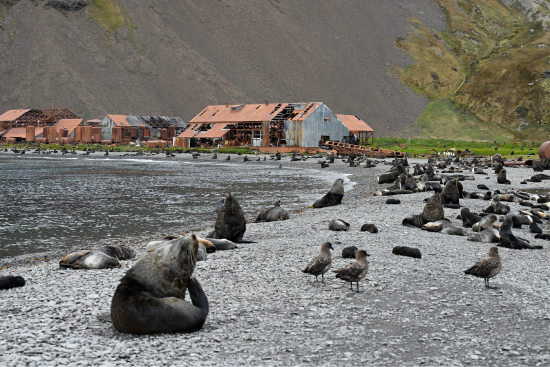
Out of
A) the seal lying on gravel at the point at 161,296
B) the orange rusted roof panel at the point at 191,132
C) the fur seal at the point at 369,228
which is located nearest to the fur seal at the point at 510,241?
the fur seal at the point at 369,228

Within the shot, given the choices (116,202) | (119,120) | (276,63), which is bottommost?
(116,202)

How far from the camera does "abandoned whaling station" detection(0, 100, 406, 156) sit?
76.7m

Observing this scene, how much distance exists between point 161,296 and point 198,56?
140 metres

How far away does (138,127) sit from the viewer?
106 metres

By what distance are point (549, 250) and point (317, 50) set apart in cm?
13869

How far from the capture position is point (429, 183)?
27547 mm

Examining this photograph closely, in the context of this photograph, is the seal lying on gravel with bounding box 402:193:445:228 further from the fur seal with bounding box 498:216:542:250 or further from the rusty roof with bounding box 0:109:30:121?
the rusty roof with bounding box 0:109:30:121

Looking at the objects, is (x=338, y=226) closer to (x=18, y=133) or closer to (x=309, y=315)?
(x=309, y=315)

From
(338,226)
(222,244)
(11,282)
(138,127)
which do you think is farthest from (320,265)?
(138,127)

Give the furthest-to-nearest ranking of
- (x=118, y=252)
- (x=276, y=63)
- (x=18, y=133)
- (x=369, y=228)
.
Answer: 1. (x=276, y=63)
2. (x=18, y=133)
3. (x=369, y=228)
4. (x=118, y=252)

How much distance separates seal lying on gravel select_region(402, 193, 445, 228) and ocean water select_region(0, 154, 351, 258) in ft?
23.8

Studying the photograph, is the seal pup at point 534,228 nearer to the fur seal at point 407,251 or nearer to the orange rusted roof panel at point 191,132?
the fur seal at point 407,251

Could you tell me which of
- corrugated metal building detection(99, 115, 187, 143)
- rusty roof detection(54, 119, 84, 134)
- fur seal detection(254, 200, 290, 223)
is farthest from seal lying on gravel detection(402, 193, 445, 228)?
rusty roof detection(54, 119, 84, 134)

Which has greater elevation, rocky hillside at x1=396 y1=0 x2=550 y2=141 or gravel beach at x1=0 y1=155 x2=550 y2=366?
rocky hillside at x1=396 y1=0 x2=550 y2=141
